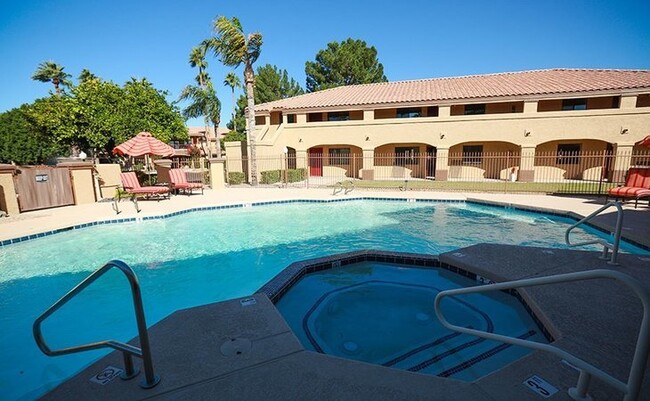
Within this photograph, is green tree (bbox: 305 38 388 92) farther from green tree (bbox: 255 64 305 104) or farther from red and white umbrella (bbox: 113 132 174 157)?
red and white umbrella (bbox: 113 132 174 157)

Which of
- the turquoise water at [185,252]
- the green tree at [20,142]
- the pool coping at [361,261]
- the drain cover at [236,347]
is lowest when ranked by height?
the turquoise water at [185,252]

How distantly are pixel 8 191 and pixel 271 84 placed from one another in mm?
35569

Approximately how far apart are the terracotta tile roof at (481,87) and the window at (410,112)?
0.96 m

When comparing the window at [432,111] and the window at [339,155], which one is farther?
the window at [339,155]

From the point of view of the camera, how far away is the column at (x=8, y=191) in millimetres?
10867

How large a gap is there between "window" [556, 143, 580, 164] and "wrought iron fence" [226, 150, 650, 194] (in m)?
0.05

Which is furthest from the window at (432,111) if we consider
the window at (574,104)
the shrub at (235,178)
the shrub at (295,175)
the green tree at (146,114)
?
the green tree at (146,114)

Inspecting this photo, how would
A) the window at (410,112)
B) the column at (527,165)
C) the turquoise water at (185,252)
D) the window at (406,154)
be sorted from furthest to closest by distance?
the window at (406,154) < the window at (410,112) < the column at (527,165) < the turquoise water at (185,252)

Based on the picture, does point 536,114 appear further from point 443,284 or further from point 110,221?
point 110,221

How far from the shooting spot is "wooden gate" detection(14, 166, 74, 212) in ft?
38.9

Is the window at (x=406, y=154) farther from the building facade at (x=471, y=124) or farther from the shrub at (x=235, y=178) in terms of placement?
the shrub at (x=235, y=178)

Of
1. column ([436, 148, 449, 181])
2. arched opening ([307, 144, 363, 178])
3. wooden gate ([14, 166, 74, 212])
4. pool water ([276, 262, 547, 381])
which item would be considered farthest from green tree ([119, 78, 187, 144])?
pool water ([276, 262, 547, 381])

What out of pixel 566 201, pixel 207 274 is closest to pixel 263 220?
pixel 207 274

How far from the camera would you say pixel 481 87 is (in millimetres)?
24109
